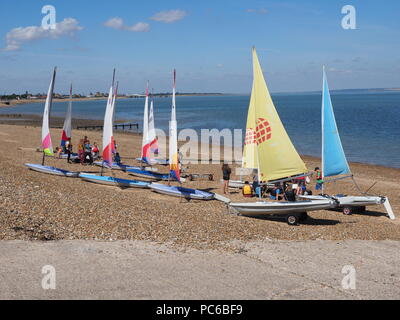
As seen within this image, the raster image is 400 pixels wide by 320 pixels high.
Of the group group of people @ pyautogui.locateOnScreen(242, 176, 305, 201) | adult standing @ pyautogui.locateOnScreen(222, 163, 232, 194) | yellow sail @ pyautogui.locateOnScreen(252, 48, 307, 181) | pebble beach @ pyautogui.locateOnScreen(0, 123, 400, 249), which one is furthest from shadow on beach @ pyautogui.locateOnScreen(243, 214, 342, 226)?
adult standing @ pyautogui.locateOnScreen(222, 163, 232, 194)

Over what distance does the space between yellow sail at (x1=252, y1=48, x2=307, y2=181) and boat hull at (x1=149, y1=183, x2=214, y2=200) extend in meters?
3.48

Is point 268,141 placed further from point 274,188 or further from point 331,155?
point 274,188

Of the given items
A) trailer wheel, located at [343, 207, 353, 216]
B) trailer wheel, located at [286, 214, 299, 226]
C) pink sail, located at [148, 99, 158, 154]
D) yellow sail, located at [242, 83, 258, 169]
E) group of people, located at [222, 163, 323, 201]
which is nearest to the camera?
trailer wheel, located at [286, 214, 299, 226]

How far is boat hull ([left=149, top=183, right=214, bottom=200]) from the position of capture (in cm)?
1778

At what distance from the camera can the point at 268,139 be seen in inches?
589

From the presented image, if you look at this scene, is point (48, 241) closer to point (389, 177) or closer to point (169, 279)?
point (169, 279)

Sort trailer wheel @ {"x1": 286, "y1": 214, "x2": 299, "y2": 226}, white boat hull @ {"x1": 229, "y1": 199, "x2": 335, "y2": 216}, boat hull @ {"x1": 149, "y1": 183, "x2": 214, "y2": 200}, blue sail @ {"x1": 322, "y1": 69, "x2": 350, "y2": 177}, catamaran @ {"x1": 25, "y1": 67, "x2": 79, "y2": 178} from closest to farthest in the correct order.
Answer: white boat hull @ {"x1": 229, "y1": 199, "x2": 335, "y2": 216}
trailer wheel @ {"x1": 286, "y1": 214, "x2": 299, "y2": 226}
blue sail @ {"x1": 322, "y1": 69, "x2": 350, "y2": 177}
boat hull @ {"x1": 149, "y1": 183, "x2": 214, "y2": 200}
catamaran @ {"x1": 25, "y1": 67, "x2": 79, "y2": 178}

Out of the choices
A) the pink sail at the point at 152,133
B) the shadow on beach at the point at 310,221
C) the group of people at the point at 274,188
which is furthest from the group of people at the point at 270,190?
the pink sail at the point at 152,133

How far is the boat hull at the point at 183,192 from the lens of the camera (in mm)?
17781

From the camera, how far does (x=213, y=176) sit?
24.6 m

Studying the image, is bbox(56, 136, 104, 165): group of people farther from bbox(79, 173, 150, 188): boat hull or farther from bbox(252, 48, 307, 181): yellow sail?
bbox(252, 48, 307, 181): yellow sail

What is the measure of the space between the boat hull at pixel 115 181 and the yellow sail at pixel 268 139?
6.32 metres

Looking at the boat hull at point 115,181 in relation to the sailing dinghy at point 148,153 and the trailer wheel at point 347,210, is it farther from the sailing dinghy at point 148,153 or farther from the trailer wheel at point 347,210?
the trailer wheel at point 347,210

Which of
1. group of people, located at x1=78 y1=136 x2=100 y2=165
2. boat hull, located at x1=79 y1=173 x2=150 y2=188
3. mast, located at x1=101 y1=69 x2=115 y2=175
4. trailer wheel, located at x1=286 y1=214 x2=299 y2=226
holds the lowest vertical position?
trailer wheel, located at x1=286 y1=214 x2=299 y2=226
